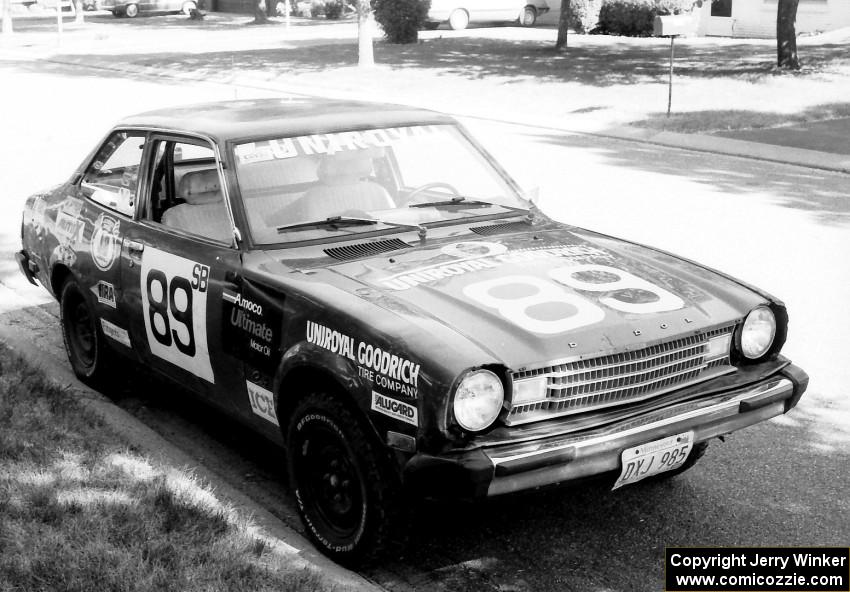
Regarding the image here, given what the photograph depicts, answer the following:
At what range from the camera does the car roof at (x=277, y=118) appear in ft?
16.3

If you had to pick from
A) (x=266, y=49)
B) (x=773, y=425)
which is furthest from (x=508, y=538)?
(x=266, y=49)

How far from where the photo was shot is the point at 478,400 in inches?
141

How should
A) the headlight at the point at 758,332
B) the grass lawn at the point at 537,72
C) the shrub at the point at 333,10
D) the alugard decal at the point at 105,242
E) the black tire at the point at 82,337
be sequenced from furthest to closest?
the shrub at the point at 333,10 < the grass lawn at the point at 537,72 < the black tire at the point at 82,337 < the alugard decal at the point at 105,242 < the headlight at the point at 758,332

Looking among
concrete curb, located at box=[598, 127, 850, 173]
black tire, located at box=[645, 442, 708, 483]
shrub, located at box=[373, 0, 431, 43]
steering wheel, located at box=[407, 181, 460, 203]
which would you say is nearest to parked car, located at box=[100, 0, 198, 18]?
shrub, located at box=[373, 0, 431, 43]

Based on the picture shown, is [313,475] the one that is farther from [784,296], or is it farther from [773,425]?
[784,296]

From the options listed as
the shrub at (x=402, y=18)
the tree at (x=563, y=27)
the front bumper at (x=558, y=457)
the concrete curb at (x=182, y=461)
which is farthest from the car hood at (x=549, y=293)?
the shrub at (x=402, y=18)

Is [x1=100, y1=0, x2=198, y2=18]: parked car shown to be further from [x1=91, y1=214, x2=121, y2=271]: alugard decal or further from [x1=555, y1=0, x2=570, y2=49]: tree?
[x1=91, y1=214, x2=121, y2=271]: alugard decal

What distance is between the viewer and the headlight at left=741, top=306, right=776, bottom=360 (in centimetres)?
427

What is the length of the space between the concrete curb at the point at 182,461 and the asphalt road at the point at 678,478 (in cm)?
9

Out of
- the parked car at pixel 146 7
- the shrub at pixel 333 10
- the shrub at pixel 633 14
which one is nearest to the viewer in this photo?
the shrub at pixel 633 14

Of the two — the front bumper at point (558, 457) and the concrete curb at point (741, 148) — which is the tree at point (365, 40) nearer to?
Answer: the concrete curb at point (741, 148)

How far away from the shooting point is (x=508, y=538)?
14.0ft

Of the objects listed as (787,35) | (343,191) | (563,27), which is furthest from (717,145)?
(563,27)

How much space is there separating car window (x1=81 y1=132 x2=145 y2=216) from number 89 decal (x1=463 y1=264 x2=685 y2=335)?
220 centimetres
